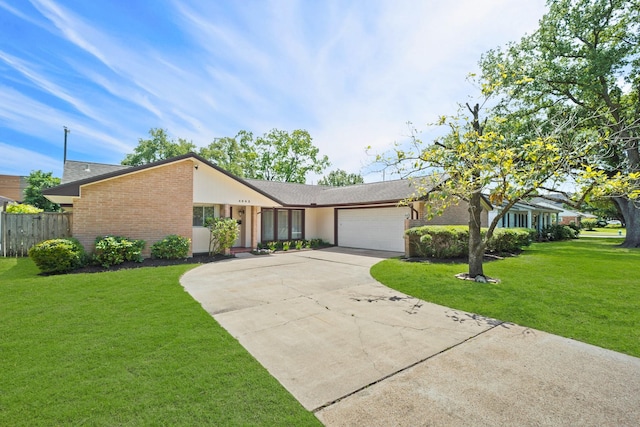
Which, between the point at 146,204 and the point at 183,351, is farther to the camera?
the point at 146,204

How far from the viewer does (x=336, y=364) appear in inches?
146

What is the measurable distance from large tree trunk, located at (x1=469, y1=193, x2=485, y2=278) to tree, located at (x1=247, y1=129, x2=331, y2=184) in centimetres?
2842

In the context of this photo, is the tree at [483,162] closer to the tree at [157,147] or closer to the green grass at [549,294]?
the green grass at [549,294]

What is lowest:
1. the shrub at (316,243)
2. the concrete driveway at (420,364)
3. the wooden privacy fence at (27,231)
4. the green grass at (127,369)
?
the concrete driveway at (420,364)

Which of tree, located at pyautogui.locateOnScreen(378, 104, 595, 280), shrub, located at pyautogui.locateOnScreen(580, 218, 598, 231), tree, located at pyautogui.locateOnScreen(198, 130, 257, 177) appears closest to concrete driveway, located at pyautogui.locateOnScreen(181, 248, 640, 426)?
tree, located at pyautogui.locateOnScreen(378, 104, 595, 280)

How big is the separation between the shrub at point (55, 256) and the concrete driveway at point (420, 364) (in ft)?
16.9

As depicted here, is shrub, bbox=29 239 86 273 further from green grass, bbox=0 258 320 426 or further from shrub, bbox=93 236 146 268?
green grass, bbox=0 258 320 426

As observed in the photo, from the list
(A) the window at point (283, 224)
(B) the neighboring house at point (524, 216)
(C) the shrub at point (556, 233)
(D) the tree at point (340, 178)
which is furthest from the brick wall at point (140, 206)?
(D) the tree at point (340, 178)

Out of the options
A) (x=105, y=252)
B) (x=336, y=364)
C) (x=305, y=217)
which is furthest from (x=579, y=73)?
(x=105, y=252)

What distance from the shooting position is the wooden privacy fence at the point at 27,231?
1171cm

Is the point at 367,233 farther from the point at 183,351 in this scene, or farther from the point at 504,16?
the point at 183,351

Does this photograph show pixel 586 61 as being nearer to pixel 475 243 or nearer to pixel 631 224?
pixel 631 224

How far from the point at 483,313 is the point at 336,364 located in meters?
3.71

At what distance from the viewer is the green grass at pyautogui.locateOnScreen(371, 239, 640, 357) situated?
5.02 m
